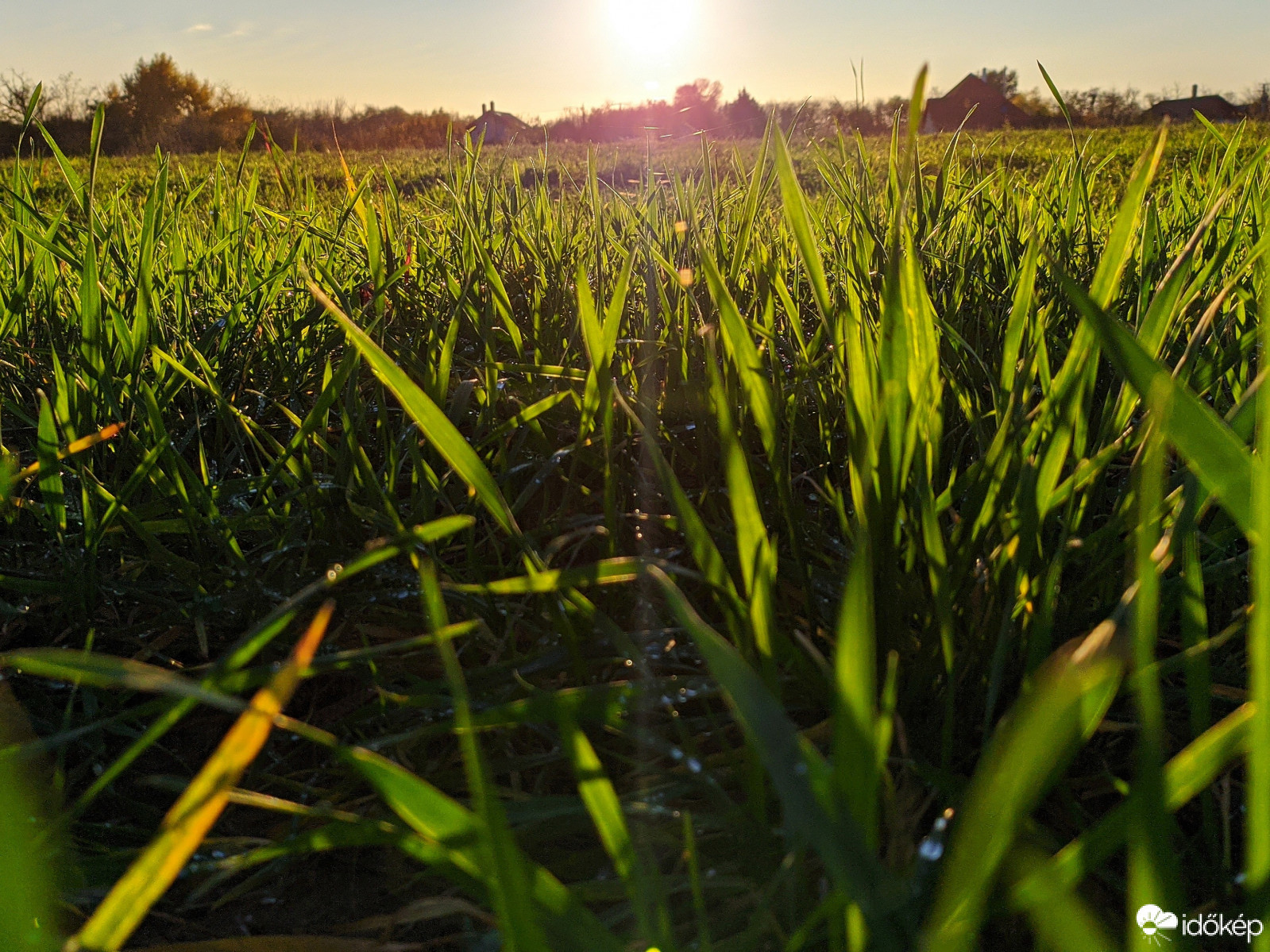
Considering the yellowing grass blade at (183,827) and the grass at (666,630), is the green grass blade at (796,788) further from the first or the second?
the yellowing grass blade at (183,827)

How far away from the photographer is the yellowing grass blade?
0.35 m

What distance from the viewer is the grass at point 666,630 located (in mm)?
368

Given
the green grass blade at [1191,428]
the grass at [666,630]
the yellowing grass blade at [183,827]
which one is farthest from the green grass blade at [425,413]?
the green grass blade at [1191,428]

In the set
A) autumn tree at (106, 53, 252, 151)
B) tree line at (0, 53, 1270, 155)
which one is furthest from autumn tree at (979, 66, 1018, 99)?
autumn tree at (106, 53, 252, 151)

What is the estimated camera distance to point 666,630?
2.12ft

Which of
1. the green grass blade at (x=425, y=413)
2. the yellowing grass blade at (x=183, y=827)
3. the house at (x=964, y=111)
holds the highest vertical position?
the house at (x=964, y=111)

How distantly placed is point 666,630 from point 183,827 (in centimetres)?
36

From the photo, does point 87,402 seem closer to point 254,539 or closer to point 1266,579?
point 254,539

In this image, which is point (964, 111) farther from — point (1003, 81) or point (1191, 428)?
point (1191, 428)

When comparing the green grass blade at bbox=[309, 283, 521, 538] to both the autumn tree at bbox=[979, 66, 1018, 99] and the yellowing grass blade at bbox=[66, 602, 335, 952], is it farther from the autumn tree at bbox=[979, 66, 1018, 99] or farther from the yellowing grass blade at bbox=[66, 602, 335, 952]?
the autumn tree at bbox=[979, 66, 1018, 99]

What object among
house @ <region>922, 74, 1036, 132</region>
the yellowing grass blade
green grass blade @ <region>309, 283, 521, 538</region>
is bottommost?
the yellowing grass blade

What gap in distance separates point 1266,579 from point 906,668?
0.32 metres

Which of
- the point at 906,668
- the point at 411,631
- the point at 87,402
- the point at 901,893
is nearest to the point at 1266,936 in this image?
the point at 901,893

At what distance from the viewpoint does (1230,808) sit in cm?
61
